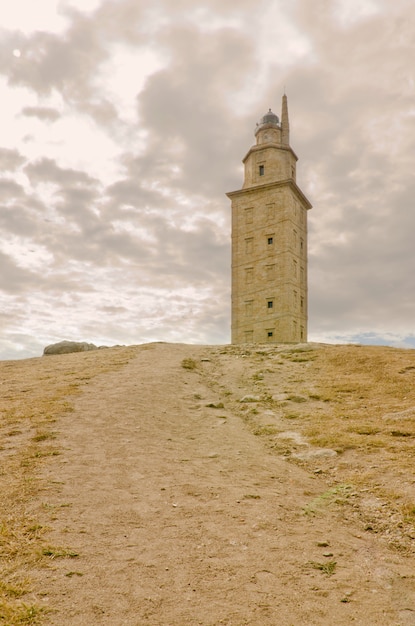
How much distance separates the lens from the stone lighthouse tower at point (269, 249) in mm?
36125

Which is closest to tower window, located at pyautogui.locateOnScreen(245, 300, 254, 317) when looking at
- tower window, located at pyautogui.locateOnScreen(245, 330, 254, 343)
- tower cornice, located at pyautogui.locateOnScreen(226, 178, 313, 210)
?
tower window, located at pyautogui.locateOnScreen(245, 330, 254, 343)

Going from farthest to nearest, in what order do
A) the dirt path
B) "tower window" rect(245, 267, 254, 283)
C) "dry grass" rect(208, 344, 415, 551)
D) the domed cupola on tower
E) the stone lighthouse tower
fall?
the domed cupola on tower → "tower window" rect(245, 267, 254, 283) → the stone lighthouse tower → "dry grass" rect(208, 344, 415, 551) → the dirt path

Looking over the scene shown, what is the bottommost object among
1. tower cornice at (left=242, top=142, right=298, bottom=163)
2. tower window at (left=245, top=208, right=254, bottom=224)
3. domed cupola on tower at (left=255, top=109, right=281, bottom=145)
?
tower window at (left=245, top=208, right=254, bottom=224)

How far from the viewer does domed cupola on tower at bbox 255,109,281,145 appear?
4084 centimetres

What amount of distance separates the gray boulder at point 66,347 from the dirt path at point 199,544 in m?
20.9

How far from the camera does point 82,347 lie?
1179 inches

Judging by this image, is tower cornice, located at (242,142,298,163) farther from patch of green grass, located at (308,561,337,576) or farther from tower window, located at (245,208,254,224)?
patch of green grass, located at (308,561,337,576)

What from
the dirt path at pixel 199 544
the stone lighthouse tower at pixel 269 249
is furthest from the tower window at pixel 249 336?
the dirt path at pixel 199 544

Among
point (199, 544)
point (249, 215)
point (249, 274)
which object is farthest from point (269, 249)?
point (199, 544)

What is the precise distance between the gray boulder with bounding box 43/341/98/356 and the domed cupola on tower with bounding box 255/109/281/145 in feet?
87.7

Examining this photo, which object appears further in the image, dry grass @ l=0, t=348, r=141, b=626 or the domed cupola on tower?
the domed cupola on tower

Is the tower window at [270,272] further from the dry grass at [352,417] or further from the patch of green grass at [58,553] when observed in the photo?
the patch of green grass at [58,553]

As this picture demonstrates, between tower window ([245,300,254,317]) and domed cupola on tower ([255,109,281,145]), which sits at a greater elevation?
domed cupola on tower ([255,109,281,145])

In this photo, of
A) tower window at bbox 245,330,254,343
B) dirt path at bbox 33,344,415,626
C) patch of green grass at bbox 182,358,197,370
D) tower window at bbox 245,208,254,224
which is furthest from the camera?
tower window at bbox 245,208,254,224
